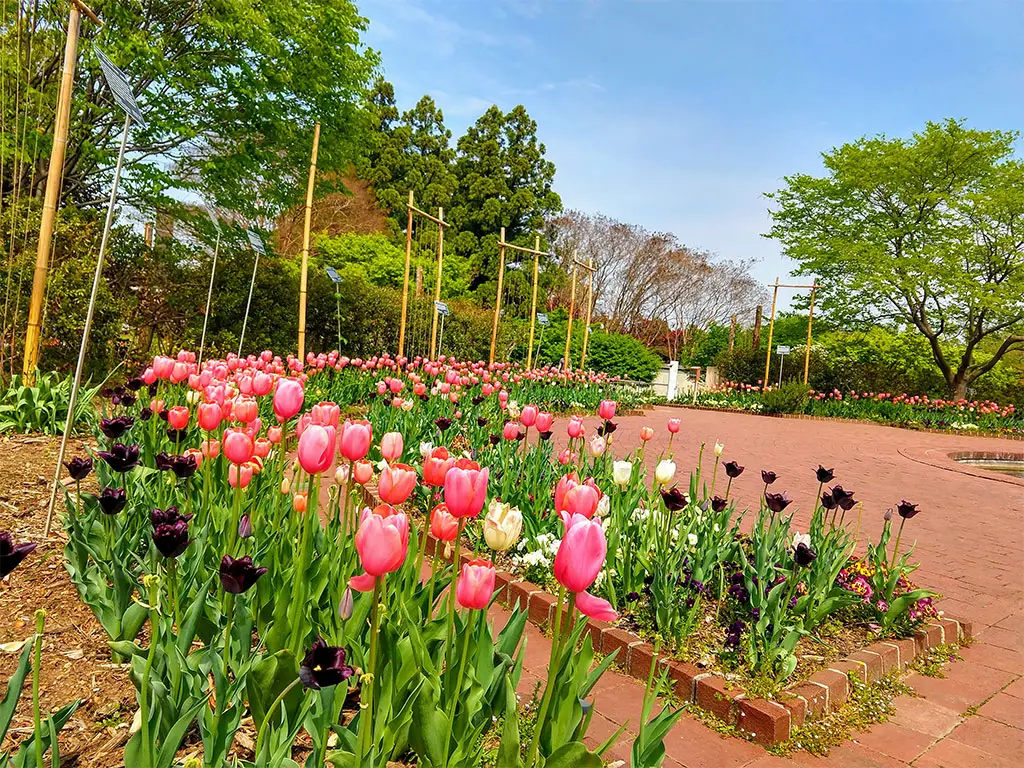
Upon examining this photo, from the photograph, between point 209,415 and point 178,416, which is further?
point 178,416

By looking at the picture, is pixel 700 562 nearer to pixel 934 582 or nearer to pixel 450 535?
pixel 450 535

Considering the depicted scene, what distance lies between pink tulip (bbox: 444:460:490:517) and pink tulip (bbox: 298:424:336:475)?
366 millimetres

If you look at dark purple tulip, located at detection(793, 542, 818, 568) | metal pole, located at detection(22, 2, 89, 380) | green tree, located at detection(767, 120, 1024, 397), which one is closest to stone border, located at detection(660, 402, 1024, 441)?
green tree, located at detection(767, 120, 1024, 397)

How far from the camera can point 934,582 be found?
4.04m

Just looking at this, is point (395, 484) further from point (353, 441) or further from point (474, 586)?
point (474, 586)

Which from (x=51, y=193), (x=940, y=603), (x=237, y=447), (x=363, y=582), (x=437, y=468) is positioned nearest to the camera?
(x=363, y=582)

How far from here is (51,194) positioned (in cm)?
470

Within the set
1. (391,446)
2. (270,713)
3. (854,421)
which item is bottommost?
(854,421)

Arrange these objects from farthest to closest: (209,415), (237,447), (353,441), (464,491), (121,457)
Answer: (209,415)
(121,457)
(237,447)
(353,441)
(464,491)

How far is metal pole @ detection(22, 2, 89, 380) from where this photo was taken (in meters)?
4.38

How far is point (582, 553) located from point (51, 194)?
527 cm

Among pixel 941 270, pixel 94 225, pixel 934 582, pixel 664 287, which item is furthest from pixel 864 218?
pixel 94 225

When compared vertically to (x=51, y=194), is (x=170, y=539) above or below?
below

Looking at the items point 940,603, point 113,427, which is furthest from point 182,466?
point 940,603
